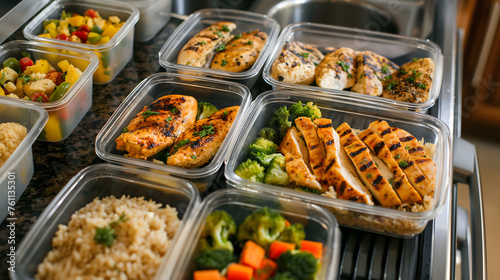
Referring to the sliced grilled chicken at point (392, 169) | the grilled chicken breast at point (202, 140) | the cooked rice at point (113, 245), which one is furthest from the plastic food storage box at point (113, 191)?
the sliced grilled chicken at point (392, 169)

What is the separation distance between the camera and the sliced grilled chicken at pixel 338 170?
2.04 meters

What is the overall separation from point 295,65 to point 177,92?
0.75 m

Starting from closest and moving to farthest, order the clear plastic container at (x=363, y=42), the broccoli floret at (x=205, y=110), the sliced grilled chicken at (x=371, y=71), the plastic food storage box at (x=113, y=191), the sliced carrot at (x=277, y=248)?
the sliced carrot at (x=277, y=248) → the plastic food storage box at (x=113, y=191) → the broccoli floret at (x=205, y=110) → the sliced grilled chicken at (x=371, y=71) → the clear plastic container at (x=363, y=42)

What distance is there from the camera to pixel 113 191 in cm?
210

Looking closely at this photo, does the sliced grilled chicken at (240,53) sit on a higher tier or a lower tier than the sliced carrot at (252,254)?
higher

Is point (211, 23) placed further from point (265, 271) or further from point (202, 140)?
point (265, 271)

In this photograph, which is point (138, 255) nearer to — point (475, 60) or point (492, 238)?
point (492, 238)

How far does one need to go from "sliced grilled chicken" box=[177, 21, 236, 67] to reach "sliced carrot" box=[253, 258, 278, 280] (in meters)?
1.55

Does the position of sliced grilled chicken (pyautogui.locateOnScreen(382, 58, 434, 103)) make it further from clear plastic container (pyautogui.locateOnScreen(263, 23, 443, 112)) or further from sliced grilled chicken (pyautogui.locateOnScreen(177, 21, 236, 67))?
sliced grilled chicken (pyautogui.locateOnScreen(177, 21, 236, 67))

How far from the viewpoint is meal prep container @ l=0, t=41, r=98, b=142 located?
2369mm

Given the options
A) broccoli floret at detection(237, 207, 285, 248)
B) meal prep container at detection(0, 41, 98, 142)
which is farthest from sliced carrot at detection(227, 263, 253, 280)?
meal prep container at detection(0, 41, 98, 142)

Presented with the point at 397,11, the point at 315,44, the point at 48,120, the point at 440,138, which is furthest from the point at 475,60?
the point at 48,120

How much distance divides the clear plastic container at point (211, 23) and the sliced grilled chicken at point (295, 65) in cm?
11

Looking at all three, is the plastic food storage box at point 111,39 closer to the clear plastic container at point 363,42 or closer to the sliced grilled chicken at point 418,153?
the clear plastic container at point 363,42
